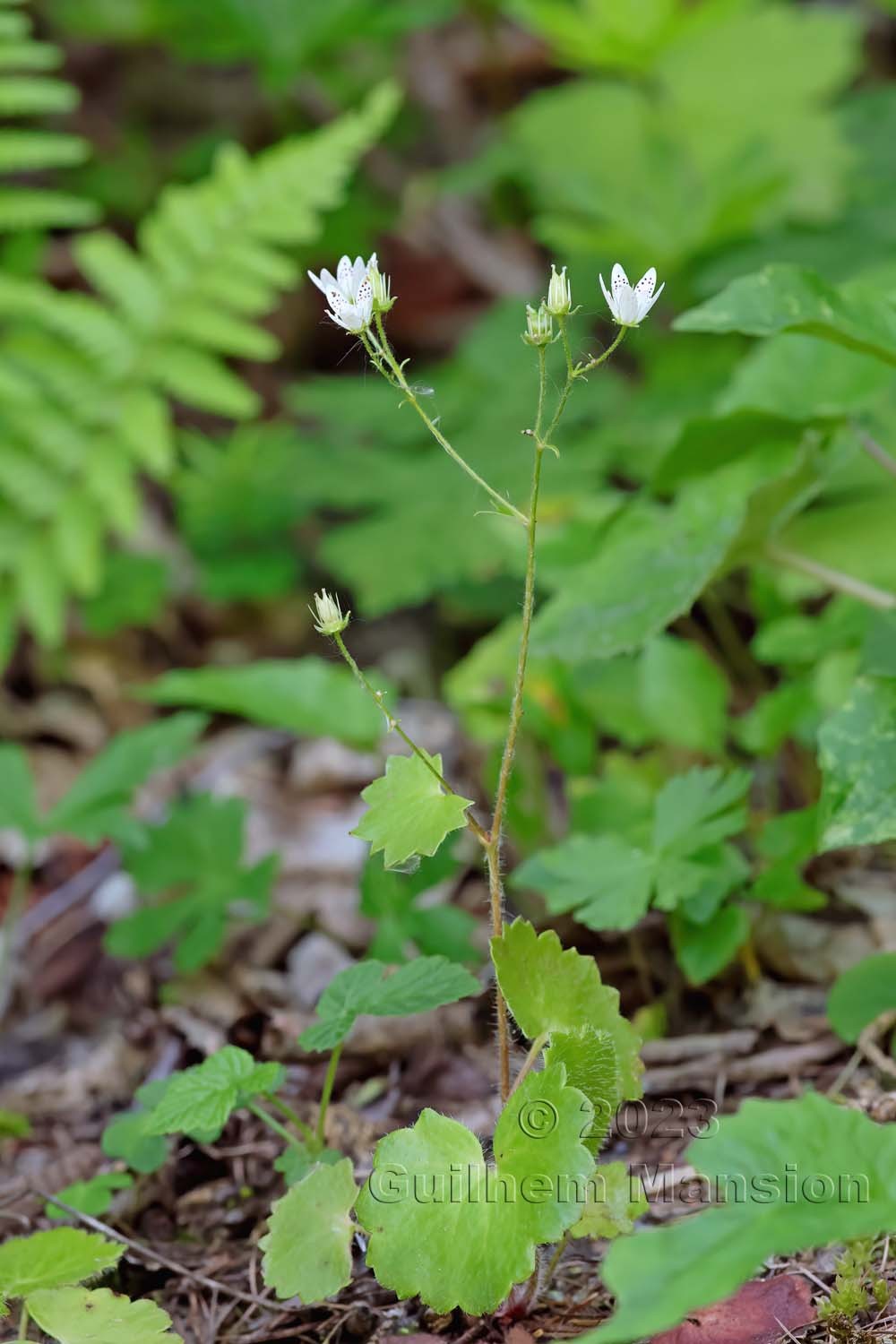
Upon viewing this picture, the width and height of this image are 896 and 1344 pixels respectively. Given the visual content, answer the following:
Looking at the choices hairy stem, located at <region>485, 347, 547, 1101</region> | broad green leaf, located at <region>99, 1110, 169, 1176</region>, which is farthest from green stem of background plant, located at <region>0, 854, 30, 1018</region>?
hairy stem, located at <region>485, 347, 547, 1101</region>

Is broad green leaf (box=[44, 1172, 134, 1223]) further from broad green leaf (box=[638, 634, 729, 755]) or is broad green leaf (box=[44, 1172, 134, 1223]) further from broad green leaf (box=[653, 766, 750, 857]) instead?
broad green leaf (box=[638, 634, 729, 755])

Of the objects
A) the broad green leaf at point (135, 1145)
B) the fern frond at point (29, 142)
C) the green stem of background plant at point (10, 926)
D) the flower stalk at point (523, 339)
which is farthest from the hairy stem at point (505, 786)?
the fern frond at point (29, 142)

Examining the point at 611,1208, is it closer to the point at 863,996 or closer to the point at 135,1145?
the point at 863,996

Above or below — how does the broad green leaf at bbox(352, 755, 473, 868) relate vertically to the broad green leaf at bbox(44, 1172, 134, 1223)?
above

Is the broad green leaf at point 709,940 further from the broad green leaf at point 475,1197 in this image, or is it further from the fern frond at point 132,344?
the fern frond at point 132,344

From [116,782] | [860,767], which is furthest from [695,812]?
[116,782]

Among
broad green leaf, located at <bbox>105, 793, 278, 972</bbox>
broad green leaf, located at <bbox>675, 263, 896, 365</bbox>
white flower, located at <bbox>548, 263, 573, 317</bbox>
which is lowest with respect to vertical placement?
broad green leaf, located at <bbox>105, 793, 278, 972</bbox>
